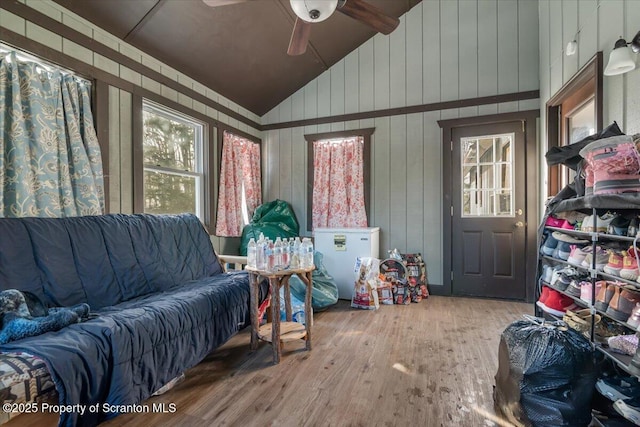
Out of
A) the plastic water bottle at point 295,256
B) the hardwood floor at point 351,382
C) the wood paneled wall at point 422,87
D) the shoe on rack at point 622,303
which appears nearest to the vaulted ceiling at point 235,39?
the wood paneled wall at point 422,87

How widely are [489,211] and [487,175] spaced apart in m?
0.44

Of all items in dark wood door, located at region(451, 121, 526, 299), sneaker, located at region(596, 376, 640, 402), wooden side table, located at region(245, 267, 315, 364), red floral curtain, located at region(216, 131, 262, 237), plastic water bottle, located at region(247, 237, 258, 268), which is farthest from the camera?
red floral curtain, located at region(216, 131, 262, 237)

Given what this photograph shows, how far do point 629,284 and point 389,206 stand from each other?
Result: 8.91 ft

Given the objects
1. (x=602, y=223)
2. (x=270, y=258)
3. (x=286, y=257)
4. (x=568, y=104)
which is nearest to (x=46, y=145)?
(x=270, y=258)

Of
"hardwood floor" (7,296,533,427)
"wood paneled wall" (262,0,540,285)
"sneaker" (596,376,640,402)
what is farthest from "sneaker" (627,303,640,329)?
"wood paneled wall" (262,0,540,285)

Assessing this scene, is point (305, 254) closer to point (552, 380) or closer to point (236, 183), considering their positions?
point (552, 380)

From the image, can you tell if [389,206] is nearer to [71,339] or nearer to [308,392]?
[308,392]

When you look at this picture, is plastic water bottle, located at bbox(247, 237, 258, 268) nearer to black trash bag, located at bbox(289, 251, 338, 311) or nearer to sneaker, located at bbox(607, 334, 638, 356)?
black trash bag, located at bbox(289, 251, 338, 311)

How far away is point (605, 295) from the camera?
156 cm

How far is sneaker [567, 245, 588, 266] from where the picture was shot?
5.94 ft

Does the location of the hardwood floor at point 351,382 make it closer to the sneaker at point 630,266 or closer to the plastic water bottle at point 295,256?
the plastic water bottle at point 295,256

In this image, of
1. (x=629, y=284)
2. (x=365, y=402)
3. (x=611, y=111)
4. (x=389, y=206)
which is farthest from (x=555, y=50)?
(x=365, y=402)

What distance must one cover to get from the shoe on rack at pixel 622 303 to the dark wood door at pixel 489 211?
225 centimetres

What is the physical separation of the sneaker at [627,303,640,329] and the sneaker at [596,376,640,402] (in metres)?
0.28
